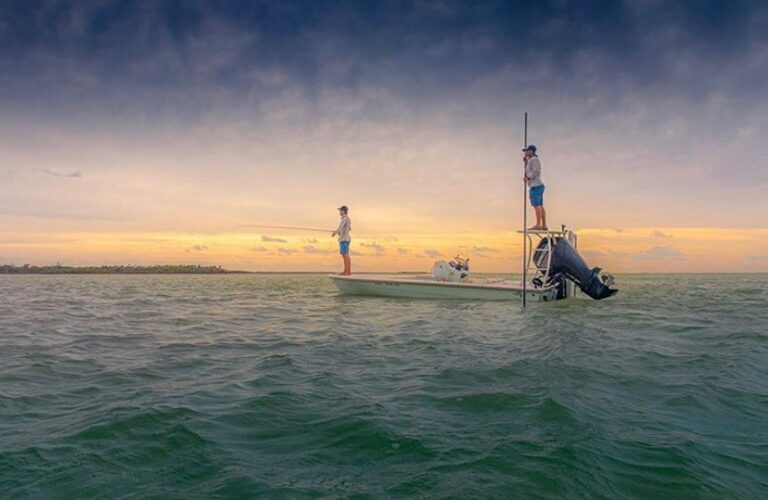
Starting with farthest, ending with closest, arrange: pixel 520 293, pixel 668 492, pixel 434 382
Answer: pixel 520 293
pixel 434 382
pixel 668 492

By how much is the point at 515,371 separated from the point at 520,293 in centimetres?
1334

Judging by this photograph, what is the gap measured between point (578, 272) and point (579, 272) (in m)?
0.04

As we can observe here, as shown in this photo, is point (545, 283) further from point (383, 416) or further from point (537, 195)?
point (383, 416)

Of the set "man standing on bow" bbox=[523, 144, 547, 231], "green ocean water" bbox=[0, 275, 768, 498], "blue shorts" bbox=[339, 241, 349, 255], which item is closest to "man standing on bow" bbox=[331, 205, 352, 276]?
"blue shorts" bbox=[339, 241, 349, 255]

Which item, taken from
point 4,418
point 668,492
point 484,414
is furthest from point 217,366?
point 668,492

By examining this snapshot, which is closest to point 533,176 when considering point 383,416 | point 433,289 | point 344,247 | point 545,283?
point 545,283

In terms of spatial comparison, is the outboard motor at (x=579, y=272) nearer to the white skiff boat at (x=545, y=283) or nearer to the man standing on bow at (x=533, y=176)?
the white skiff boat at (x=545, y=283)

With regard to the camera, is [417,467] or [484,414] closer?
[417,467]

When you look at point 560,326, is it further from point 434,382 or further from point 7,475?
point 7,475

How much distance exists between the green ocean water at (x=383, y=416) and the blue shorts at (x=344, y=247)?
1245 cm

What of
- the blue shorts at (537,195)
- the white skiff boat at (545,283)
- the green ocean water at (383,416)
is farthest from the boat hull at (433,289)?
the green ocean water at (383,416)

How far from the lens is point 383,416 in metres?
5.24

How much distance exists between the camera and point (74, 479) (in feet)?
12.4

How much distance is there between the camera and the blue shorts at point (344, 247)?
23.3 m
